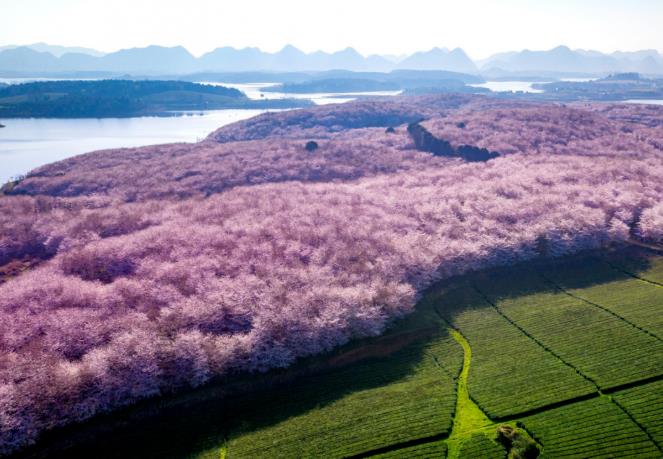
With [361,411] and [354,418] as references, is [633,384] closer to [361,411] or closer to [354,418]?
[361,411]

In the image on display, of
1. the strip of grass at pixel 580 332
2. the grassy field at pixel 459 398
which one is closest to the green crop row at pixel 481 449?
the grassy field at pixel 459 398

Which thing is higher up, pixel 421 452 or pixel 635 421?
pixel 635 421

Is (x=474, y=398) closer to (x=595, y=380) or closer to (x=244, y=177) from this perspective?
(x=595, y=380)

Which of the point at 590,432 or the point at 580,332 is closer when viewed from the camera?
the point at 590,432

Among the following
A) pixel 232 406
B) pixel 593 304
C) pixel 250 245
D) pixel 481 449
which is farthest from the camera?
pixel 250 245

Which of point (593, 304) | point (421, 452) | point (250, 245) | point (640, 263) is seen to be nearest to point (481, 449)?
point (421, 452)

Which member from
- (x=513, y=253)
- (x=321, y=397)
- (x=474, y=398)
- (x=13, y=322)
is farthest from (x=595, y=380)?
(x=13, y=322)

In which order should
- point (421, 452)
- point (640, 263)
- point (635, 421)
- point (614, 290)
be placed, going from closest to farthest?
point (421, 452), point (635, 421), point (614, 290), point (640, 263)
